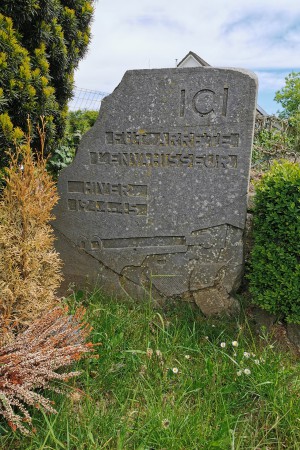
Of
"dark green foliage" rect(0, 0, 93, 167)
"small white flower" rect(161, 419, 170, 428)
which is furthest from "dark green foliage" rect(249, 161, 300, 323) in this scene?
"dark green foliage" rect(0, 0, 93, 167)

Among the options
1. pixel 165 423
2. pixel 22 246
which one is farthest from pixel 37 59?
pixel 165 423

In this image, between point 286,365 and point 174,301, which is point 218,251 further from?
point 286,365

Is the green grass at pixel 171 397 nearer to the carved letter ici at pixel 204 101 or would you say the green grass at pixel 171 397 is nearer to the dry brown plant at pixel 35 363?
the dry brown plant at pixel 35 363

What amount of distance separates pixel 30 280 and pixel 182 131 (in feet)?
5.26

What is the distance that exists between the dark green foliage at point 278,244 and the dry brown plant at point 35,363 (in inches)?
54.8

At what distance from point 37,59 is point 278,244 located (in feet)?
8.66

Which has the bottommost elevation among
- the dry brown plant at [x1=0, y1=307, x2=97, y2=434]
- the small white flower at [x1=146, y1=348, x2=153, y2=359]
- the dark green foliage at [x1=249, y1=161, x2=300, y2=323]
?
the small white flower at [x1=146, y1=348, x2=153, y2=359]

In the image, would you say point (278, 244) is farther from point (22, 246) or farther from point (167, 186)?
point (22, 246)

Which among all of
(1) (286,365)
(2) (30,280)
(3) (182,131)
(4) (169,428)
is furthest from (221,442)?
(3) (182,131)

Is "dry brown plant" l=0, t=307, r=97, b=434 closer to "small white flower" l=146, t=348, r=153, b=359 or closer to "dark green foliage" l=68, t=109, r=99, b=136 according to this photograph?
"small white flower" l=146, t=348, r=153, b=359

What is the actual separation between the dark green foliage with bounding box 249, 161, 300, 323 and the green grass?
320mm

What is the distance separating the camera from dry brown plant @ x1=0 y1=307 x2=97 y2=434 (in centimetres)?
221

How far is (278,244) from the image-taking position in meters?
3.21

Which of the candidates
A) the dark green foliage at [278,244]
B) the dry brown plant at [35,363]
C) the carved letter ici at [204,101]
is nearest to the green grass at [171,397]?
the dry brown plant at [35,363]
